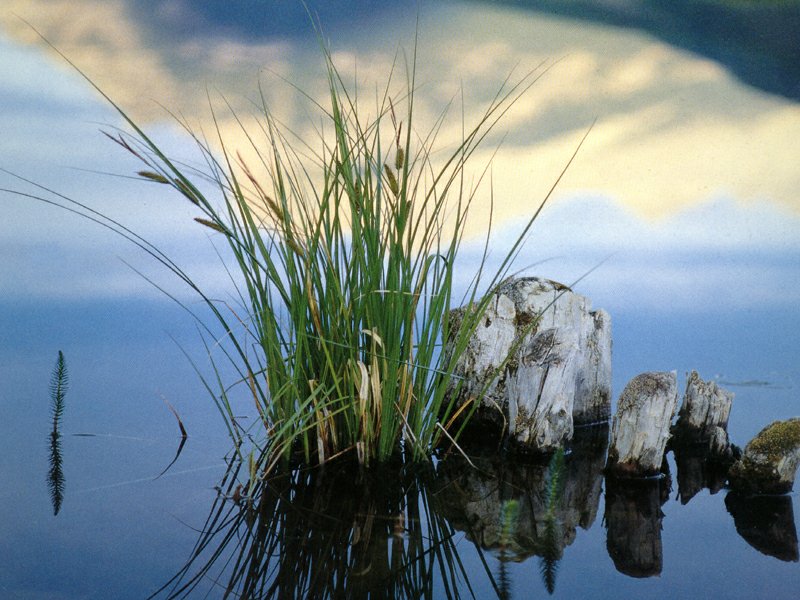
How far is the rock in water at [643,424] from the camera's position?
9.14ft

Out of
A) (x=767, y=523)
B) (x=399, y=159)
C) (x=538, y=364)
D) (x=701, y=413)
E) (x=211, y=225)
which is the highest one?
(x=399, y=159)

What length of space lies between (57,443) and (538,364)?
2.04m

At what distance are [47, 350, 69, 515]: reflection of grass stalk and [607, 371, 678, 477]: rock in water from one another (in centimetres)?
196

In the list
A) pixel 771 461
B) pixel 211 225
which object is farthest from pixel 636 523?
pixel 211 225

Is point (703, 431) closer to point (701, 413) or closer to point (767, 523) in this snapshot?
point (701, 413)

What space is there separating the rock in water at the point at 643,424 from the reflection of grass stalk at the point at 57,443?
196 cm

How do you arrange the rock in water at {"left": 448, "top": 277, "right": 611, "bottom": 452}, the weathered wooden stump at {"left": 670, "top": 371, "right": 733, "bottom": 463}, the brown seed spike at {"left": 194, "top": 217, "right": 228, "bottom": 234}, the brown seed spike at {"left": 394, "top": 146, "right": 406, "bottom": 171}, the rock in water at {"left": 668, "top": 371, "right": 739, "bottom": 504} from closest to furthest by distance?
1. the brown seed spike at {"left": 194, "top": 217, "right": 228, "bottom": 234}
2. the brown seed spike at {"left": 394, "top": 146, "right": 406, "bottom": 171}
3. the rock in water at {"left": 448, "top": 277, "right": 611, "bottom": 452}
4. the rock in water at {"left": 668, "top": 371, "right": 739, "bottom": 504}
5. the weathered wooden stump at {"left": 670, "top": 371, "right": 733, "bottom": 463}

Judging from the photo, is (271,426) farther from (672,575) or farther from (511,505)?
(672,575)

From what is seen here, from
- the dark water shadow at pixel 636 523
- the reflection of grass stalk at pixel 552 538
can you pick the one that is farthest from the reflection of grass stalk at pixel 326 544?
the dark water shadow at pixel 636 523

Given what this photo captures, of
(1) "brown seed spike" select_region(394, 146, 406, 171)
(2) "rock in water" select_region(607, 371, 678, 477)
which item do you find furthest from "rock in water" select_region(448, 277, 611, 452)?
(1) "brown seed spike" select_region(394, 146, 406, 171)

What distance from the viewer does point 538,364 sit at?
121 inches

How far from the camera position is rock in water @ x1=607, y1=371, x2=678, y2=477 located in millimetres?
2785

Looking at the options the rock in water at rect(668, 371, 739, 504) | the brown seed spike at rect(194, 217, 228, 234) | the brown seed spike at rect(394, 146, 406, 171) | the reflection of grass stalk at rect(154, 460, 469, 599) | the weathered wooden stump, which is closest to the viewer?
the reflection of grass stalk at rect(154, 460, 469, 599)

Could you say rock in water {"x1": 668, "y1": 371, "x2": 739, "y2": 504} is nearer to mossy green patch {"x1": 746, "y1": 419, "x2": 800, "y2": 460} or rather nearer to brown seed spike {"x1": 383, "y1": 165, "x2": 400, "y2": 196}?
mossy green patch {"x1": 746, "y1": 419, "x2": 800, "y2": 460}
